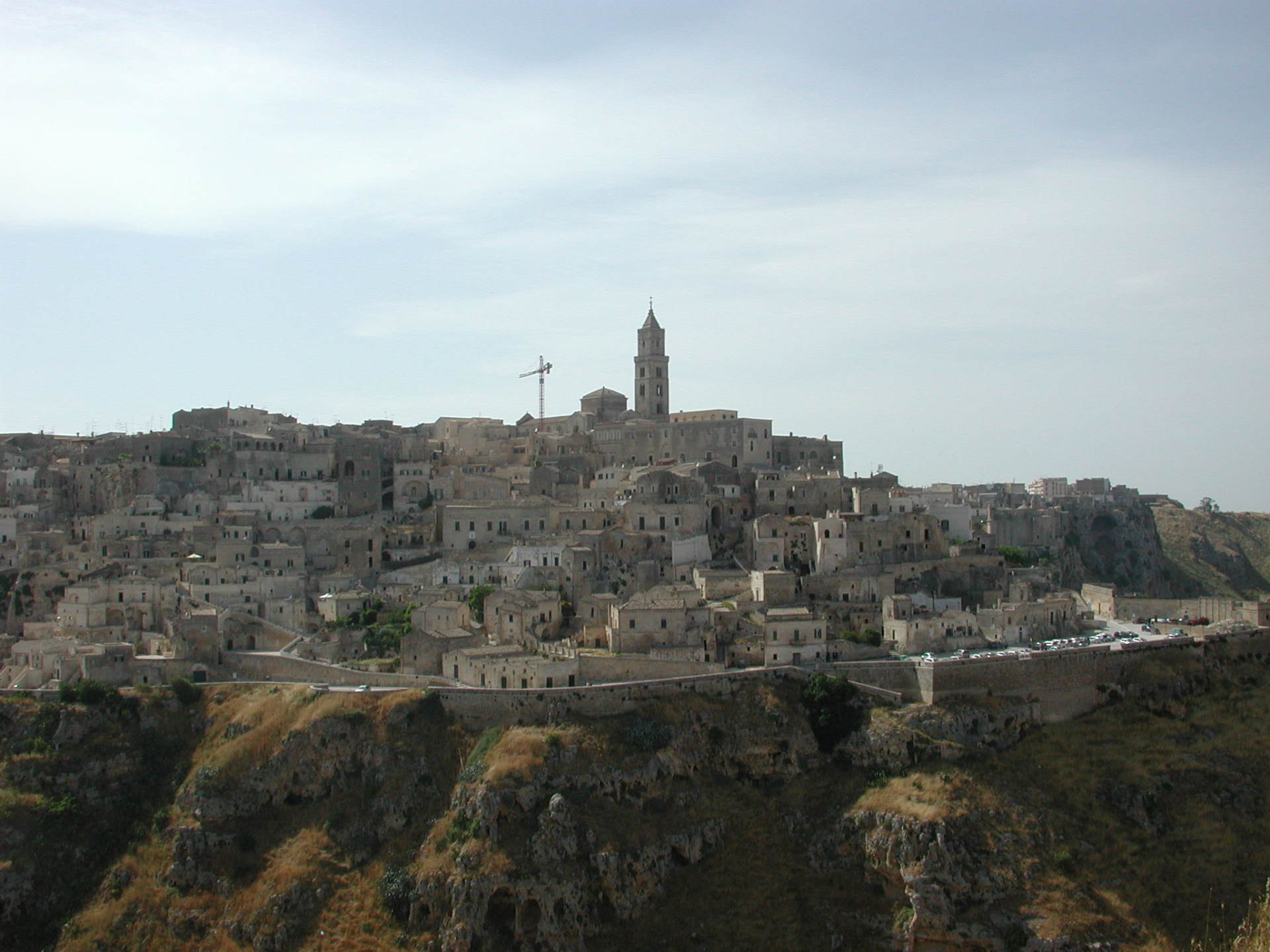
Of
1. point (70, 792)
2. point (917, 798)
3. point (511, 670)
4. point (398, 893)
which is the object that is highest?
point (511, 670)

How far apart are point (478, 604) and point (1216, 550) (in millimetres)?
67325

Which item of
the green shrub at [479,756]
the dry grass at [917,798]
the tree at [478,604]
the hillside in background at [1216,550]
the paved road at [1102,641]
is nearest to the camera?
the dry grass at [917,798]

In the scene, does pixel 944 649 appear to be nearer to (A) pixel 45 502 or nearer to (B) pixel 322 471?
(B) pixel 322 471

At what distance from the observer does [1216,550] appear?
95.2 meters

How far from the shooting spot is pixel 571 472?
2670 inches

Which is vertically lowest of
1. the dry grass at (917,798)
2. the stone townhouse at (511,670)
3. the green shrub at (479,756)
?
the dry grass at (917,798)

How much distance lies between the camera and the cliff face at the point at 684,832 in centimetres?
3766

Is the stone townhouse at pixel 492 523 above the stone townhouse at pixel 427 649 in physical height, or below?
above

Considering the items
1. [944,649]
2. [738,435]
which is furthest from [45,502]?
[944,649]

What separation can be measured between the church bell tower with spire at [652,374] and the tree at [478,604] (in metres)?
30.8

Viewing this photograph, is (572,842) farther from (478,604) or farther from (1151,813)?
(1151,813)

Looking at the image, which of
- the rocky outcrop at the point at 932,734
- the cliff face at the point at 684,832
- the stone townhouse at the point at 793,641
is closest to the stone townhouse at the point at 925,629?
the stone townhouse at the point at 793,641

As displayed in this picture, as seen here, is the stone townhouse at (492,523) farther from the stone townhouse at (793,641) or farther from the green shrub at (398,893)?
the green shrub at (398,893)

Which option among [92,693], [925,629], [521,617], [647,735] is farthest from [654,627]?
[92,693]
